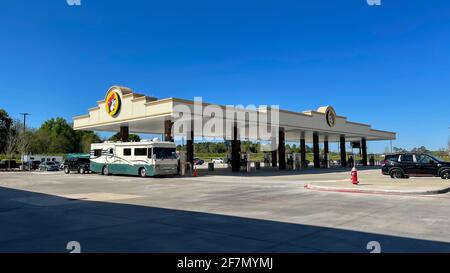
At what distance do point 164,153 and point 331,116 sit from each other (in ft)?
93.8

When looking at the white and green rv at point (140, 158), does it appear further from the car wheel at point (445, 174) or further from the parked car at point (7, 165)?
the parked car at point (7, 165)

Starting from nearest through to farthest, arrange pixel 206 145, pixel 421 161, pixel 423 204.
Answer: pixel 423 204
pixel 421 161
pixel 206 145

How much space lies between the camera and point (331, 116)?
51938 mm

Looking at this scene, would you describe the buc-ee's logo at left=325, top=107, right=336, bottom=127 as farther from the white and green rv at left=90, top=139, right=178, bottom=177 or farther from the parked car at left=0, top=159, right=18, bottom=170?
the parked car at left=0, top=159, right=18, bottom=170

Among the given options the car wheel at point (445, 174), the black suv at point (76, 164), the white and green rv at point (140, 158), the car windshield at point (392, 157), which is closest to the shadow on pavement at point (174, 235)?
the white and green rv at point (140, 158)

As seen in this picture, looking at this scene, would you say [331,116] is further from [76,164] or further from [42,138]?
[42,138]

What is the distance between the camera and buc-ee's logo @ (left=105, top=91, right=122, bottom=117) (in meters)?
37.7

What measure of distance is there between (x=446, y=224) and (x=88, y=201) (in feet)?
40.0

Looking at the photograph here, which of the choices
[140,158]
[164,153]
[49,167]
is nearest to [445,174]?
[164,153]

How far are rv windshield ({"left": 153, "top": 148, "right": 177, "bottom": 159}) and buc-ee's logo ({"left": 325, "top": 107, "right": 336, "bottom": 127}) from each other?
26.0 m

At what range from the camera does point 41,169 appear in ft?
189
